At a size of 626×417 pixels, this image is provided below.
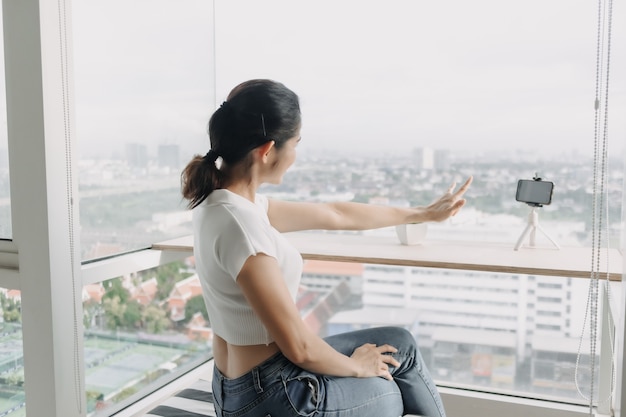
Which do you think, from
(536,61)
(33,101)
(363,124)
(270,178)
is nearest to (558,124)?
(536,61)

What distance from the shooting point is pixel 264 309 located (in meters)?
1.44

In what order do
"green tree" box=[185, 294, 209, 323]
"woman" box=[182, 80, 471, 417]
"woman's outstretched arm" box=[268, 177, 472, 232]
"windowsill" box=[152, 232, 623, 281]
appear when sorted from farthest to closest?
"green tree" box=[185, 294, 209, 323], "woman's outstretched arm" box=[268, 177, 472, 232], "windowsill" box=[152, 232, 623, 281], "woman" box=[182, 80, 471, 417]

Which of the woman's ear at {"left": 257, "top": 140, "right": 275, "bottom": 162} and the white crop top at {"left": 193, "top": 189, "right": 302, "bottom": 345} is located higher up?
the woman's ear at {"left": 257, "top": 140, "right": 275, "bottom": 162}

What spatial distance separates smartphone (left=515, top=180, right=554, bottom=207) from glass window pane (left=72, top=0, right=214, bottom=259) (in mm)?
1230

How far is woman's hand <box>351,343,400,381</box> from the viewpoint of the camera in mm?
1646

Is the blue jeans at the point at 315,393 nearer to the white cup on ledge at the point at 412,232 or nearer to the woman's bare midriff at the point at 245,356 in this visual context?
the woman's bare midriff at the point at 245,356

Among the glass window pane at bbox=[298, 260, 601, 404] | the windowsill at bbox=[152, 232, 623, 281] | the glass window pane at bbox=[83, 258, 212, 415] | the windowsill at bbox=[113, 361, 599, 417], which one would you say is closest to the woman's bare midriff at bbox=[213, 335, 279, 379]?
the windowsill at bbox=[152, 232, 623, 281]

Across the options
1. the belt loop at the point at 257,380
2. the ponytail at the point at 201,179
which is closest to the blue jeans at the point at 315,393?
the belt loop at the point at 257,380

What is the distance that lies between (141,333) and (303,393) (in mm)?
1235

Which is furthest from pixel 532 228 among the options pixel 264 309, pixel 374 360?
pixel 264 309

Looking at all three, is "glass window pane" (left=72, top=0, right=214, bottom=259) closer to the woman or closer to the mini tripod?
the woman

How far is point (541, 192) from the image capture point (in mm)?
2287

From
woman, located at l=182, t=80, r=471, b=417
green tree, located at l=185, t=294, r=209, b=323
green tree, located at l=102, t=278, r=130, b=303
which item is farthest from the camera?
green tree, located at l=185, t=294, r=209, b=323

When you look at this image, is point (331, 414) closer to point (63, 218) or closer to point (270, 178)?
point (270, 178)
